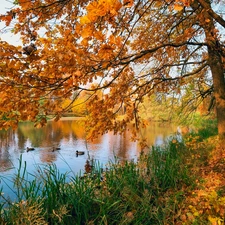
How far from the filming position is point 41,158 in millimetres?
12484

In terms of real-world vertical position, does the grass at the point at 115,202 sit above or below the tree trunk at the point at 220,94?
below

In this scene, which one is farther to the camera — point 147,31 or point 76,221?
point 147,31

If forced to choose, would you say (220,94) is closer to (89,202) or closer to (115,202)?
(115,202)

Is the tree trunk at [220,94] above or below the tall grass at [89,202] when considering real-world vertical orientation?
above

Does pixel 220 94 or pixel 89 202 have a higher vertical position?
pixel 220 94

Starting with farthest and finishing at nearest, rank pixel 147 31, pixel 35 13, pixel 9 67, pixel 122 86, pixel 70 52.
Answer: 1. pixel 147 31
2. pixel 122 86
3. pixel 35 13
4. pixel 70 52
5. pixel 9 67

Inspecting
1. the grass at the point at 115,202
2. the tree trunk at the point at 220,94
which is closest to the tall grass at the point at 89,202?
the grass at the point at 115,202

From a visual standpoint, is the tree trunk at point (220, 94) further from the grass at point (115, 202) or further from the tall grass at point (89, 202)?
the tall grass at point (89, 202)

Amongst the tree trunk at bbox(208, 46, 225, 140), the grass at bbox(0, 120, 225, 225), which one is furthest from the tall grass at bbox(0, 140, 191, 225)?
the tree trunk at bbox(208, 46, 225, 140)

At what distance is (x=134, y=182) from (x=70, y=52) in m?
2.40

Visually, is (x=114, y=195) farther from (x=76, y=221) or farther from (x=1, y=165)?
(x=1, y=165)

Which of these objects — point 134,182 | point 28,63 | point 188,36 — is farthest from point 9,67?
point 188,36

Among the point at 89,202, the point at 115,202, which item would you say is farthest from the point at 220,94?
the point at 89,202

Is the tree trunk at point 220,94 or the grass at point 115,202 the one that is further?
the tree trunk at point 220,94
